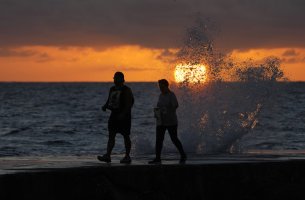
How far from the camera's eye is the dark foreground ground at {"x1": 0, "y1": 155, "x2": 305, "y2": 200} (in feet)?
31.2

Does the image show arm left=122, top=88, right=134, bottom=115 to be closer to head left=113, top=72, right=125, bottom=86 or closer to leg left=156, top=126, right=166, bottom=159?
head left=113, top=72, right=125, bottom=86

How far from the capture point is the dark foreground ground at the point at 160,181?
952cm

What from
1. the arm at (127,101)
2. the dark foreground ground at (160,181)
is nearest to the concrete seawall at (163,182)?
the dark foreground ground at (160,181)

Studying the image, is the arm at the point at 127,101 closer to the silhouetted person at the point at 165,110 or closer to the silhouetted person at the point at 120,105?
the silhouetted person at the point at 120,105

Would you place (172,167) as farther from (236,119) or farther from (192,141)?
(236,119)

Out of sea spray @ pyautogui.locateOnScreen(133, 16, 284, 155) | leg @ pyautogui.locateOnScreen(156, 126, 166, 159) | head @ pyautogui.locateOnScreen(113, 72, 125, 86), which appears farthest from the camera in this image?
sea spray @ pyautogui.locateOnScreen(133, 16, 284, 155)

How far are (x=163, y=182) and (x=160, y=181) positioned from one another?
5 cm

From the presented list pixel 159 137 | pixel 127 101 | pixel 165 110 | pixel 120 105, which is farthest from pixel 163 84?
pixel 159 137

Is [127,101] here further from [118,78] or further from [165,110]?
[165,110]

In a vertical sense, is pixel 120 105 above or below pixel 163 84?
below

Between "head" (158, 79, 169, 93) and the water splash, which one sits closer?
"head" (158, 79, 169, 93)

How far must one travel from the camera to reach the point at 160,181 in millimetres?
10117

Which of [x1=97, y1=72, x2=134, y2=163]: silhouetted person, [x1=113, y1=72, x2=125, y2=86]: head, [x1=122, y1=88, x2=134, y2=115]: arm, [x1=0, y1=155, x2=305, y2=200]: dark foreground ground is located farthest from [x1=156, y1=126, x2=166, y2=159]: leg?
[x1=0, y1=155, x2=305, y2=200]: dark foreground ground

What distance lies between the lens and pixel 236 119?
1831 centimetres
